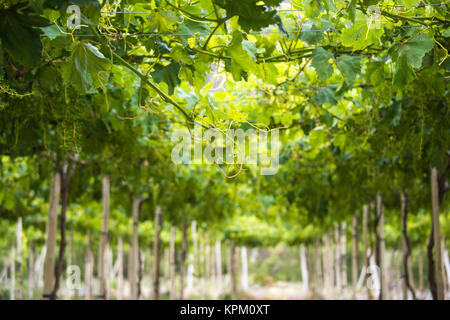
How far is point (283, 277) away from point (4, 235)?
2536cm

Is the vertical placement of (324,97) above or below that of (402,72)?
above

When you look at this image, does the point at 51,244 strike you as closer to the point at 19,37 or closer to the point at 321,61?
the point at 321,61

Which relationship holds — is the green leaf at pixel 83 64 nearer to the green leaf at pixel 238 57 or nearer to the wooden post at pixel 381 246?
the green leaf at pixel 238 57

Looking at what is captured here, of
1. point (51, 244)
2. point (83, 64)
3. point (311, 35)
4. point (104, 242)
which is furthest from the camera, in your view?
point (104, 242)

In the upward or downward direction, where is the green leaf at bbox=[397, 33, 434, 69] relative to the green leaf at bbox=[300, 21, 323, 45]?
downward

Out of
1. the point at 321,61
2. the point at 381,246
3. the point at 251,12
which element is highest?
the point at 321,61

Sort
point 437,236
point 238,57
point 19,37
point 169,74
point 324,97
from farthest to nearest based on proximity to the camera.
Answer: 1. point 437,236
2. point 324,97
3. point 169,74
4. point 238,57
5. point 19,37

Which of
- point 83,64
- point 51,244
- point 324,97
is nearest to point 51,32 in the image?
point 83,64

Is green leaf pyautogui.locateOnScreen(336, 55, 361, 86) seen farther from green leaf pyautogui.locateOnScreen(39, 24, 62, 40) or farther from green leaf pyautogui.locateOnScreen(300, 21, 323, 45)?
green leaf pyautogui.locateOnScreen(39, 24, 62, 40)

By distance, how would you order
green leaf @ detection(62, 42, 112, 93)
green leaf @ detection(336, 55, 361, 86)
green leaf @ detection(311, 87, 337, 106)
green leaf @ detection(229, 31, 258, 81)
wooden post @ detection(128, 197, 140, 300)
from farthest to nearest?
1. wooden post @ detection(128, 197, 140, 300)
2. green leaf @ detection(311, 87, 337, 106)
3. green leaf @ detection(336, 55, 361, 86)
4. green leaf @ detection(229, 31, 258, 81)
5. green leaf @ detection(62, 42, 112, 93)

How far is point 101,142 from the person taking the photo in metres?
3.77

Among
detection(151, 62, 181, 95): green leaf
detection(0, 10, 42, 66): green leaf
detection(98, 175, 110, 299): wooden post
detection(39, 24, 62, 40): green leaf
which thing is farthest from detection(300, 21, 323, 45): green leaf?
detection(98, 175, 110, 299): wooden post

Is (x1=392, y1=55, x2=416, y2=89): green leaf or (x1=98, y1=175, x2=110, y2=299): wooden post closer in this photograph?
(x1=392, y1=55, x2=416, y2=89): green leaf
